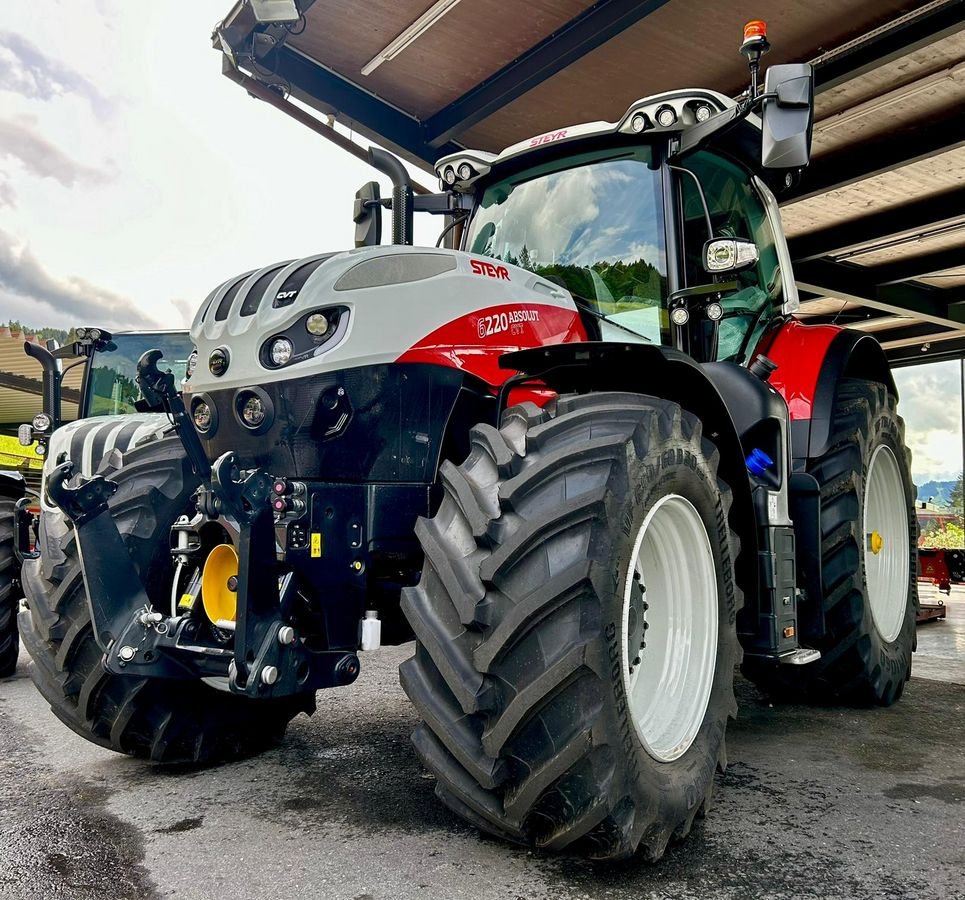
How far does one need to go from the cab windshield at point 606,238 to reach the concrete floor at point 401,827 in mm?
1801

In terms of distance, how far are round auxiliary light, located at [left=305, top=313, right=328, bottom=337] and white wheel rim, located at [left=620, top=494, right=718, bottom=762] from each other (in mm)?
1144

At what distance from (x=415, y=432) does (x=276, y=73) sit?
5.24 metres

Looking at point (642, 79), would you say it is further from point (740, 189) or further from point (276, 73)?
point (740, 189)

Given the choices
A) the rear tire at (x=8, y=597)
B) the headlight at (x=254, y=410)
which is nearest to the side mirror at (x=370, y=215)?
the headlight at (x=254, y=410)

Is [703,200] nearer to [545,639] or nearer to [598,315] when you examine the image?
[598,315]

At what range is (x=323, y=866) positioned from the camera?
7.90 ft

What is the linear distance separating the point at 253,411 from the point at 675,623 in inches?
59.6

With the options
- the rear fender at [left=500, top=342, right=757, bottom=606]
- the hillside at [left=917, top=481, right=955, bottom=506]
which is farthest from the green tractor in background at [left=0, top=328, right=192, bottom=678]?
the hillside at [left=917, top=481, right=955, bottom=506]

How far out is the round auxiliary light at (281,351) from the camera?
270cm

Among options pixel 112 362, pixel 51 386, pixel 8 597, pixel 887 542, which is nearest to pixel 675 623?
pixel 887 542

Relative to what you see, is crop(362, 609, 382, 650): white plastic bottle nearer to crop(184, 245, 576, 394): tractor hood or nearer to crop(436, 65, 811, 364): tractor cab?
crop(184, 245, 576, 394): tractor hood

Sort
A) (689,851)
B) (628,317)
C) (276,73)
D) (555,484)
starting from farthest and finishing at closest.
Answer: (276,73) → (628,317) → (689,851) → (555,484)

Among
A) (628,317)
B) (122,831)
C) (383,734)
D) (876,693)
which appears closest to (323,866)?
(122,831)

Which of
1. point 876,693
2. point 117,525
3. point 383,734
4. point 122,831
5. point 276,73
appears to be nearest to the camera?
point 122,831
